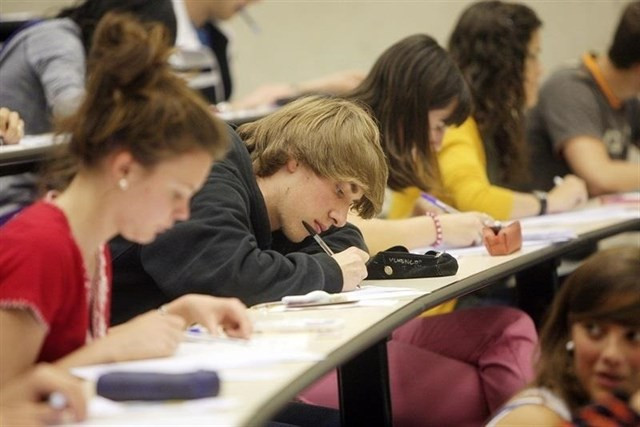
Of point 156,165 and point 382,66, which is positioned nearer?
point 156,165

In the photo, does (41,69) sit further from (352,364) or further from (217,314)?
(217,314)

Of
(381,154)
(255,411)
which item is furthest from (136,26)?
(381,154)

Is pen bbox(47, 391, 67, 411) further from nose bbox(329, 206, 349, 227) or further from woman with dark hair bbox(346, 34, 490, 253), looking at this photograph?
woman with dark hair bbox(346, 34, 490, 253)

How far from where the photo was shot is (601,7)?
5477 mm

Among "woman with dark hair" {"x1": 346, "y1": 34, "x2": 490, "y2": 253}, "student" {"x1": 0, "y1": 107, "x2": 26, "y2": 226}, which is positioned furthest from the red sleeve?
"woman with dark hair" {"x1": 346, "y1": 34, "x2": 490, "y2": 253}

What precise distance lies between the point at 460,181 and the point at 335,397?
981 mm

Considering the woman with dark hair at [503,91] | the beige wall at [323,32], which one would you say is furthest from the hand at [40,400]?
the beige wall at [323,32]

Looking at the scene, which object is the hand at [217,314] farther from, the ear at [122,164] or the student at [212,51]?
the student at [212,51]

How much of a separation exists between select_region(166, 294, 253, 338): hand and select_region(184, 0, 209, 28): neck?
109 inches

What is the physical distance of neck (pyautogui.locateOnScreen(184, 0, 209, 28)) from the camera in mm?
4359

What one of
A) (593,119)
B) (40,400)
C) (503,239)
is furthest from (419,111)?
(40,400)

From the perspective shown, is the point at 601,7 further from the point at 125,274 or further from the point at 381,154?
the point at 125,274

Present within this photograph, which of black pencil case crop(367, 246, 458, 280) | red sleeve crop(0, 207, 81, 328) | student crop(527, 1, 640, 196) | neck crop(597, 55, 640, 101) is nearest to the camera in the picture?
red sleeve crop(0, 207, 81, 328)

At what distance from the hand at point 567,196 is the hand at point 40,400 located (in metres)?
2.40
